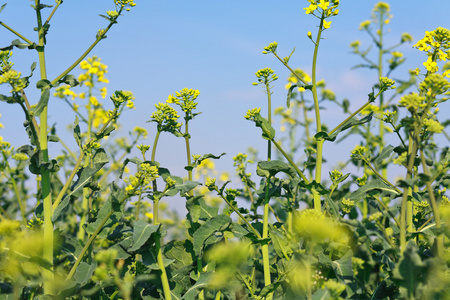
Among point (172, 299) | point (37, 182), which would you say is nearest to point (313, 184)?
point (172, 299)

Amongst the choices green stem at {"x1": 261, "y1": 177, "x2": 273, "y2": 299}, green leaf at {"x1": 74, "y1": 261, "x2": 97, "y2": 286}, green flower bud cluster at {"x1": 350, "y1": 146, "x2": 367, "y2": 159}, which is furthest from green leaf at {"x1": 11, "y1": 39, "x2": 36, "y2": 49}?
green flower bud cluster at {"x1": 350, "y1": 146, "x2": 367, "y2": 159}

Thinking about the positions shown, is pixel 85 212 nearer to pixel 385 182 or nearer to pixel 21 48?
pixel 21 48

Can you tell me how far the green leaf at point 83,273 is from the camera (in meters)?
2.96

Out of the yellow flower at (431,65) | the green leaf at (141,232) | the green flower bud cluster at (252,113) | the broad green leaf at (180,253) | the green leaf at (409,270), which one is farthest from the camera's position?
the broad green leaf at (180,253)

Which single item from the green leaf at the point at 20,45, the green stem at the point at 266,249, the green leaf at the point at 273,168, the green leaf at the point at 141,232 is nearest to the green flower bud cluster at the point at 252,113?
the green leaf at the point at 273,168

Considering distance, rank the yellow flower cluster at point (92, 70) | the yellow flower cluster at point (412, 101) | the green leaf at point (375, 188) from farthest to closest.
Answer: the yellow flower cluster at point (92, 70) → the green leaf at point (375, 188) → the yellow flower cluster at point (412, 101)

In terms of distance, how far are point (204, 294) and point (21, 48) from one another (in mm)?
2021

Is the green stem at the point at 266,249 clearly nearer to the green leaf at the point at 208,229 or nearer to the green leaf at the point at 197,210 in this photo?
the green leaf at the point at 208,229

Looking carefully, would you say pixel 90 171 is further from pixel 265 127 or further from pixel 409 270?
pixel 409 270

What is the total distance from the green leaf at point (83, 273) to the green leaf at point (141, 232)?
410 mm

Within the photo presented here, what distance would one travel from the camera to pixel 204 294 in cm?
328

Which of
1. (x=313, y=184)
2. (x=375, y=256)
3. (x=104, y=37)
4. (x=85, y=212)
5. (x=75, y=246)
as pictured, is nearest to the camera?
(x=313, y=184)

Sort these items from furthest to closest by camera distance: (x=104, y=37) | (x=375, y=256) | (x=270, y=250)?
(x=270, y=250), (x=375, y=256), (x=104, y=37)

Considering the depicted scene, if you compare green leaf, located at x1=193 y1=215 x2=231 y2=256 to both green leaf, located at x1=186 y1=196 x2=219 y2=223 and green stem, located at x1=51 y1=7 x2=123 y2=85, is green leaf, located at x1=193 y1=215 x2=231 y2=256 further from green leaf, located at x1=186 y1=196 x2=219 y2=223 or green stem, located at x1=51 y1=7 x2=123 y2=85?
green stem, located at x1=51 y1=7 x2=123 y2=85
